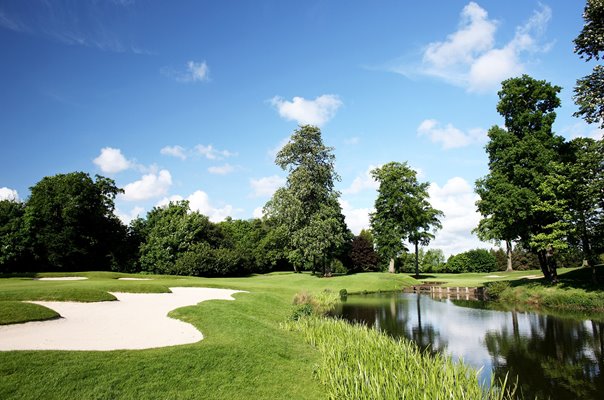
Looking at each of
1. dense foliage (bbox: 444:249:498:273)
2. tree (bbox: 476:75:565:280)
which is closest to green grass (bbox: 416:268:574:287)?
tree (bbox: 476:75:565:280)

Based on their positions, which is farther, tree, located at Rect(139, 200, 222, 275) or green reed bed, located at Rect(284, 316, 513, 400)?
tree, located at Rect(139, 200, 222, 275)

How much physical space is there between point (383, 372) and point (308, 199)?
3829 cm

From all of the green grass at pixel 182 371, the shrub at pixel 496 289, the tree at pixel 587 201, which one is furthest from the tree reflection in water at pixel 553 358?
the shrub at pixel 496 289

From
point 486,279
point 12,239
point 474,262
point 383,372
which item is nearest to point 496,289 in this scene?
point 486,279

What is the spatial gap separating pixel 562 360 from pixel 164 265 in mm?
50426

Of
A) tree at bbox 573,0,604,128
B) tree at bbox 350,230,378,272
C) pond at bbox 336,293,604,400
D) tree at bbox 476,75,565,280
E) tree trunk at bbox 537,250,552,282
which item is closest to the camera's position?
pond at bbox 336,293,604,400

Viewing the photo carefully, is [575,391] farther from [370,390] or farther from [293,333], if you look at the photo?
[293,333]

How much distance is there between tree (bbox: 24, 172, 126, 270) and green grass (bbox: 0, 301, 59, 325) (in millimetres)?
40072

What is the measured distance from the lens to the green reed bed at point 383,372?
7.67 m

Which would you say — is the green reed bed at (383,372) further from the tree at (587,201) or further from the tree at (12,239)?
the tree at (12,239)

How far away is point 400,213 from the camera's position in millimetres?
58406

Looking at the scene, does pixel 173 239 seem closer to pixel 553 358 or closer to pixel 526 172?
pixel 526 172

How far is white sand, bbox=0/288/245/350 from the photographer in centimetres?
1012

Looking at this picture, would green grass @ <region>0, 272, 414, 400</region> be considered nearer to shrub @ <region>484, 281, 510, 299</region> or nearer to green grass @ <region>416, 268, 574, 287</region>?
shrub @ <region>484, 281, 510, 299</region>
